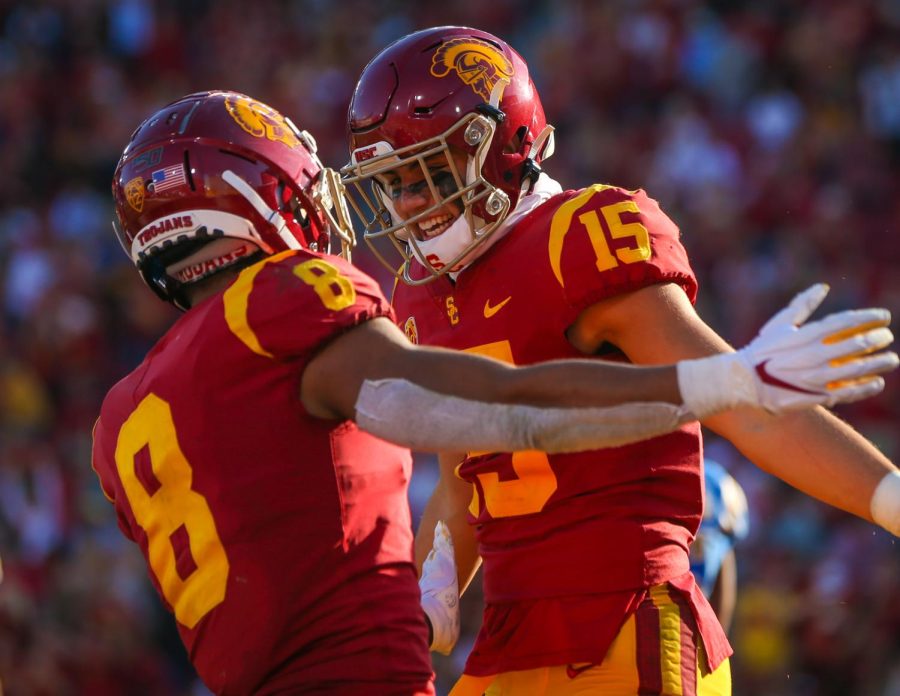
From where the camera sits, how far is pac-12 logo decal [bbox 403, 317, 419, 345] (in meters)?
3.60

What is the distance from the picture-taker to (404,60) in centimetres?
359

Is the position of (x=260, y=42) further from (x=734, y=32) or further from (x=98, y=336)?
(x=734, y=32)

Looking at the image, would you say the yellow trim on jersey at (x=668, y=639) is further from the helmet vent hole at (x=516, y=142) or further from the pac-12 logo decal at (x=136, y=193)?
the pac-12 logo decal at (x=136, y=193)

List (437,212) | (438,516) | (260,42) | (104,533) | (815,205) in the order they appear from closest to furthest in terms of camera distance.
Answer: (437,212) < (438,516) < (815,205) < (104,533) < (260,42)

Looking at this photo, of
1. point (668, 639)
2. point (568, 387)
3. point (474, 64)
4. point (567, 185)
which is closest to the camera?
point (568, 387)

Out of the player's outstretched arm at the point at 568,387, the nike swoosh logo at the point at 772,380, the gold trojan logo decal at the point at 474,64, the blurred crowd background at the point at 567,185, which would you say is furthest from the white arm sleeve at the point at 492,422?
the blurred crowd background at the point at 567,185

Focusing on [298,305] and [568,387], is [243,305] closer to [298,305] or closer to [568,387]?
[298,305]

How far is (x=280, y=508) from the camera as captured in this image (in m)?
2.60

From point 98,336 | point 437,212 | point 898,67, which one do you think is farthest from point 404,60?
point 98,336

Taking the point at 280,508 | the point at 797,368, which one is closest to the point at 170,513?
the point at 280,508

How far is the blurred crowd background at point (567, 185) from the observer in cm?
727

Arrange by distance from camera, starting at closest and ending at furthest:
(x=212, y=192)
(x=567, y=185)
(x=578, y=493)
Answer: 1. (x=212, y=192)
2. (x=578, y=493)
3. (x=567, y=185)

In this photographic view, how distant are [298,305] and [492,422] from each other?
396mm

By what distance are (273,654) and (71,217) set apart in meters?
8.85
